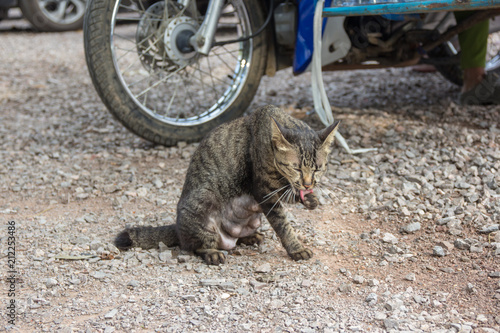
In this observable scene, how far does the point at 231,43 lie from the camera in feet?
14.4

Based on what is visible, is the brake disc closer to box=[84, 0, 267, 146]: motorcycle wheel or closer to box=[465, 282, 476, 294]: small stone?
box=[84, 0, 267, 146]: motorcycle wheel

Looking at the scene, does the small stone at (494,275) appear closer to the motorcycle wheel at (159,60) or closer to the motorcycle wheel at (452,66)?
the motorcycle wheel at (159,60)

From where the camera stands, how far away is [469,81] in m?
5.07

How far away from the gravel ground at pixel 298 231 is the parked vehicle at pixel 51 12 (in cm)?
473

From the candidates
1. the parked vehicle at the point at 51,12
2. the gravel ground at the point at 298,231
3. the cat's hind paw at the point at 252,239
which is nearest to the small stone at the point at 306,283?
the gravel ground at the point at 298,231

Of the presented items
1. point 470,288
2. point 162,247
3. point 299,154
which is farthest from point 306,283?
point 162,247

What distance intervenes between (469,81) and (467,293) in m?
3.06

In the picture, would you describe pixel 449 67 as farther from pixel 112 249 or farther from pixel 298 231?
pixel 112 249

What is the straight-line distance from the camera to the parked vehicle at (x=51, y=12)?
9.45 m

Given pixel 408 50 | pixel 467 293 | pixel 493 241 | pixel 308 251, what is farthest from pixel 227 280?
pixel 408 50

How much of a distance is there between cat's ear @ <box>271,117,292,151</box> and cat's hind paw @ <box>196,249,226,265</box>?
2.21 feet

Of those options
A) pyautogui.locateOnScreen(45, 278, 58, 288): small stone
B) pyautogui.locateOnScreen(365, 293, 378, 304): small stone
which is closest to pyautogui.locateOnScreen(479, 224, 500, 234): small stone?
pyautogui.locateOnScreen(365, 293, 378, 304): small stone

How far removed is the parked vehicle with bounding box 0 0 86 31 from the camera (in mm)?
9453

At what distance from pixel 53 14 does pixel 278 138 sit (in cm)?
836
